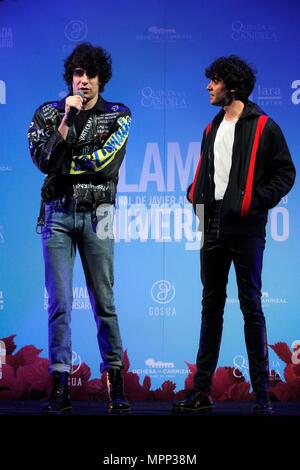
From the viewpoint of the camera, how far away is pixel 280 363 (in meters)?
4.64

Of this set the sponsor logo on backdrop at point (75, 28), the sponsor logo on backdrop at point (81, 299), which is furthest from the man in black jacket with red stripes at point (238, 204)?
the sponsor logo on backdrop at point (75, 28)

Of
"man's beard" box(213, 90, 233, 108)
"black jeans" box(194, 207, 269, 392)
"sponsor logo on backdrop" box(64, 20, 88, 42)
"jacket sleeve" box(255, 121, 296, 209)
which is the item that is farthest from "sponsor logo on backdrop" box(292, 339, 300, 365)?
"sponsor logo on backdrop" box(64, 20, 88, 42)

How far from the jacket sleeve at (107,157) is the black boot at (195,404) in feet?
3.35

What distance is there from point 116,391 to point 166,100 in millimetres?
2166

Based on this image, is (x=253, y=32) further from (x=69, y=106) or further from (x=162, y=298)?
(x=69, y=106)

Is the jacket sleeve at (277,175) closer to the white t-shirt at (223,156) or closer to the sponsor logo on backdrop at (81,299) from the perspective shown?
the white t-shirt at (223,156)

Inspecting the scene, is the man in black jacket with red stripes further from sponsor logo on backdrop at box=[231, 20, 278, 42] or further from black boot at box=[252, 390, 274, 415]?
sponsor logo on backdrop at box=[231, 20, 278, 42]

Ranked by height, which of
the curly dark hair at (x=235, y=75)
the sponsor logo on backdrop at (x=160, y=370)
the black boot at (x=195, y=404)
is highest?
the curly dark hair at (x=235, y=75)

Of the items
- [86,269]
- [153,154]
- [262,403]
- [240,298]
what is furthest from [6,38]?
[262,403]

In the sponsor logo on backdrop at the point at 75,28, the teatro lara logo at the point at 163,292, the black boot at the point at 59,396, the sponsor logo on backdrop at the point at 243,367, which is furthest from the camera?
the sponsor logo on backdrop at the point at 75,28

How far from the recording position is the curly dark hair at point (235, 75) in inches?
136

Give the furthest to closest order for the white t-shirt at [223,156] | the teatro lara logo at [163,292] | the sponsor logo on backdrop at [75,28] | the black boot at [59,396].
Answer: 1. the sponsor logo on backdrop at [75,28]
2. the teatro lara logo at [163,292]
3. the white t-shirt at [223,156]
4. the black boot at [59,396]

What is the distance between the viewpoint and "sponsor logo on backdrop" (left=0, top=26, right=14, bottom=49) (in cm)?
488

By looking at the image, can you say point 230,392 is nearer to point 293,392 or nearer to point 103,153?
point 293,392
